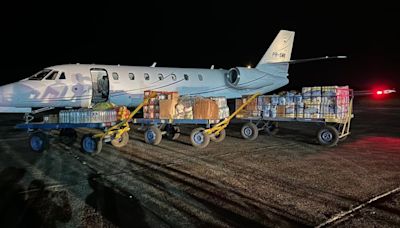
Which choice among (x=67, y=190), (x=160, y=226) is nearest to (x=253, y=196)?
(x=160, y=226)

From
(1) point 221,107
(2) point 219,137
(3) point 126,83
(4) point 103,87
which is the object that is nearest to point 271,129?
(2) point 219,137

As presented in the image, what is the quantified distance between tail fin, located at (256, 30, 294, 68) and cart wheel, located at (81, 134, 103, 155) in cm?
1411

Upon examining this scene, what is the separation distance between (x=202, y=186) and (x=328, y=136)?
18.9 feet

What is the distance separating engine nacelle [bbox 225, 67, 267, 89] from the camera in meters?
19.4

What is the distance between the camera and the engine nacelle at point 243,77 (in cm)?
1942

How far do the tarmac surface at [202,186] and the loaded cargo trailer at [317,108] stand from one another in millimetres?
783

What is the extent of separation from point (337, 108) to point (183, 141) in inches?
194

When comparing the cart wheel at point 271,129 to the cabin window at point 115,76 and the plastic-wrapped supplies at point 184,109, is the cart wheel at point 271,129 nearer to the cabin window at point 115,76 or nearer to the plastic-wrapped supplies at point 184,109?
the plastic-wrapped supplies at point 184,109

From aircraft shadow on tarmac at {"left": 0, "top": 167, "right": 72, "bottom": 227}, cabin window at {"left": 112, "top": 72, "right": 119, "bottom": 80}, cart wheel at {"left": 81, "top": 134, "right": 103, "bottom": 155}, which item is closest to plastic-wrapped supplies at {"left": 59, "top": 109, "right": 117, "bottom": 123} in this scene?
cart wheel at {"left": 81, "top": 134, "right": 103, "bottom": 155}

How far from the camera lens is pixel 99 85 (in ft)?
51.0

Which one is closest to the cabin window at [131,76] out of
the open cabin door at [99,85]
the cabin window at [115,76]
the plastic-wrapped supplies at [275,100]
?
the cabin window at [115,76]

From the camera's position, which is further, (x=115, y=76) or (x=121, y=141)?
(x=115, y=76)

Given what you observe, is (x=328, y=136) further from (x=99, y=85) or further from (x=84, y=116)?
(x=99, y=85)

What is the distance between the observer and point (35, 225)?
4215 mm
